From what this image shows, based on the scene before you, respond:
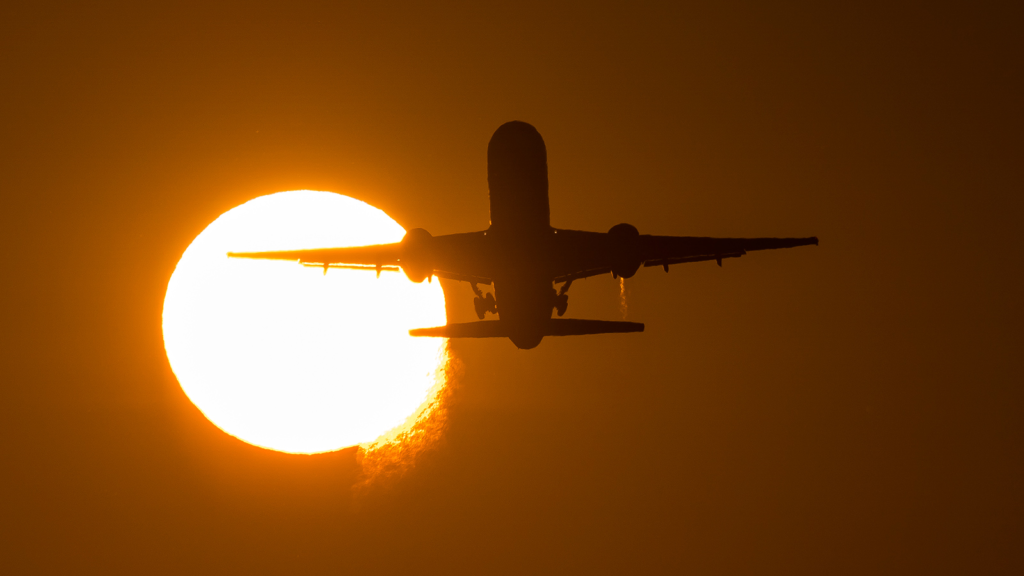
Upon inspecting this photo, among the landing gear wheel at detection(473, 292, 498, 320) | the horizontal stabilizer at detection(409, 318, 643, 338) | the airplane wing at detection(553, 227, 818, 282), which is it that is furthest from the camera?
the landing gear wheel at detection(473, 292, 498, 320)

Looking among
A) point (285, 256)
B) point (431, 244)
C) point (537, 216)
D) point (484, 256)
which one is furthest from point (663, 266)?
point (285, 256)

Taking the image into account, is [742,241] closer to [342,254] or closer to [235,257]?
[342,254]

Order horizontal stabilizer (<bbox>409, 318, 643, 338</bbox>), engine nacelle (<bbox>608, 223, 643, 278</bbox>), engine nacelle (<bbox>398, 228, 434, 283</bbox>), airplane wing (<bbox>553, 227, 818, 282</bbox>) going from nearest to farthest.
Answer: horizontal stabilizer (<bbox>409, 318, 643, 338</bbox>) < airplane wing (<bbox>553, 227, 818, 282</bbox>) < engine nacelle (<bbox>608, 223, 643, 278</bbox>) < engine nacelle (<bbox>398, 228, 434, 283</bbox>)

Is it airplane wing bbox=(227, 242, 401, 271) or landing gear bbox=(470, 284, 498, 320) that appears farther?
landing gear bbox=(470, 284, 498, 320)

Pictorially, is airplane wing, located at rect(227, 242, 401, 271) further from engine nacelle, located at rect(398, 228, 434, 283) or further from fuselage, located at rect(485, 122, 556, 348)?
fuselage, located at rect(485, 122, 556, 348)

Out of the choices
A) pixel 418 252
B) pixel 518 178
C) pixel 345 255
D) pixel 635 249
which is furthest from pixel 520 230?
pixel 345 255

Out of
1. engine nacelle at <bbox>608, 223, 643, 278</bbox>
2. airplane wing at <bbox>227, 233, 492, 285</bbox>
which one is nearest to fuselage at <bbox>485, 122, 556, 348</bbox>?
airplane wing at <bbox>227, 233, 492, 285</bbox>

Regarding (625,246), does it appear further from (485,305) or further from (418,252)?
(418,252)

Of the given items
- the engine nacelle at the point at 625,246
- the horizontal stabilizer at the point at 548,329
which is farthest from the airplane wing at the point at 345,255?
the engine nacelle at the point at 625,246
